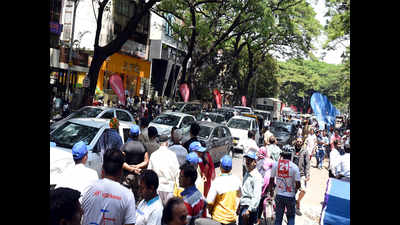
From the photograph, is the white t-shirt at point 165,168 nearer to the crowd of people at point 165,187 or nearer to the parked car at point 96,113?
the crowd of people at point 165,187

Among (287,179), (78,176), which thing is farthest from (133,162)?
(287,179)

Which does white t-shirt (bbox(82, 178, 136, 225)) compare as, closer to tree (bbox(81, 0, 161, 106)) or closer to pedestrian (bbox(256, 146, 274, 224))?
pedestrian (bbox(256, 146, 274, 224))

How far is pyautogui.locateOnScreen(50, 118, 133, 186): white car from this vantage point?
6.25m

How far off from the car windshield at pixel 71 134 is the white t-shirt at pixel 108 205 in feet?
13.0

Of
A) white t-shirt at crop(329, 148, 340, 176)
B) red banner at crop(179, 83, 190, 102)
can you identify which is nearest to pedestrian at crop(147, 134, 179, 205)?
white t-shirt at crop(329, 148, 340, 176)

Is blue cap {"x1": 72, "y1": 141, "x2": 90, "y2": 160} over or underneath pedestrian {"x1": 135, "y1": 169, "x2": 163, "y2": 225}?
over

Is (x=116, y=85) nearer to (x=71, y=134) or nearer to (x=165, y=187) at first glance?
(x=71, y=134)

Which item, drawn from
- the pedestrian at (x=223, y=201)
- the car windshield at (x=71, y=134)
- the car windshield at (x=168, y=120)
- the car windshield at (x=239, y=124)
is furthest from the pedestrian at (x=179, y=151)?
the car windshield at (x=239, y=124)

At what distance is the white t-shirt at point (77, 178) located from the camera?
13.3 ft

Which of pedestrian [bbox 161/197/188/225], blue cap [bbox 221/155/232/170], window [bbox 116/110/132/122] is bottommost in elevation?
pedestrian [bbox 161/197/188/225]

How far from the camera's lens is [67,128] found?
7.56m
